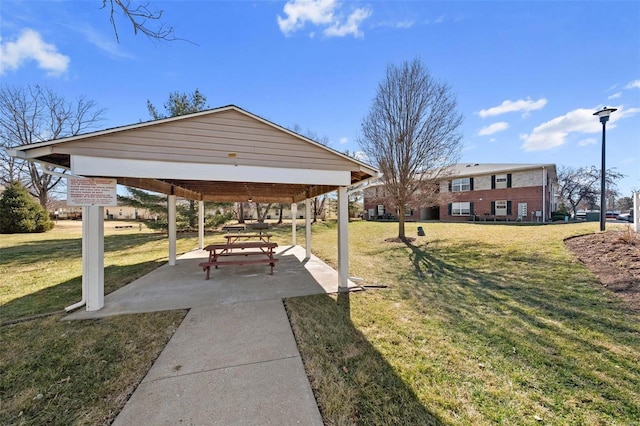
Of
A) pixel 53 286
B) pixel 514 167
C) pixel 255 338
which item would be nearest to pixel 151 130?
pixel 255 338

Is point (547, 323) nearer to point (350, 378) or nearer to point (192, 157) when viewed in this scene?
point (350, 378)

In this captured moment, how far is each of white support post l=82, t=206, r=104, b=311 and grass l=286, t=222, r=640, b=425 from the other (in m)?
3.52

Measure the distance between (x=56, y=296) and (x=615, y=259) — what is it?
13603mm

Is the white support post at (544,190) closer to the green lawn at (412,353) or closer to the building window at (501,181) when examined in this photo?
the building window at (501,181)

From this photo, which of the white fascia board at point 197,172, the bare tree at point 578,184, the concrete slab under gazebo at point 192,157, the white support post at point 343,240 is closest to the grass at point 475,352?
the white support post at point 343,240

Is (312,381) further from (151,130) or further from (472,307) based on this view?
(151,130)

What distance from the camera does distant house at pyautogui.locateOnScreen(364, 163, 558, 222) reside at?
73.5ft

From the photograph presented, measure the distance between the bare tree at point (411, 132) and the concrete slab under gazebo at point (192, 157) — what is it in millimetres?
7898

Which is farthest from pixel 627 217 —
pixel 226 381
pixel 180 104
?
pixel 180 104

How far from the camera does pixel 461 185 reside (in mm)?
27156

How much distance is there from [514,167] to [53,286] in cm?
3137

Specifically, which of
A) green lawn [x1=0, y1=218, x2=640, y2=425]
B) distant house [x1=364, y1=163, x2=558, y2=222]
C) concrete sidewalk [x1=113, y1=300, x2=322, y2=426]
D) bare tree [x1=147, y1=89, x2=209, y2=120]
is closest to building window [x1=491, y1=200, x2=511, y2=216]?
distant house [x1=364, y1=163, x2=558, y2=222]

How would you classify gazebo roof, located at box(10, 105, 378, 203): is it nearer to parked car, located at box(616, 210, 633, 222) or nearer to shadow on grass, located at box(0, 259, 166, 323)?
shadow on grass, located at box(0, 259, 166, 323)

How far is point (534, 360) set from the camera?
305 centimetres
